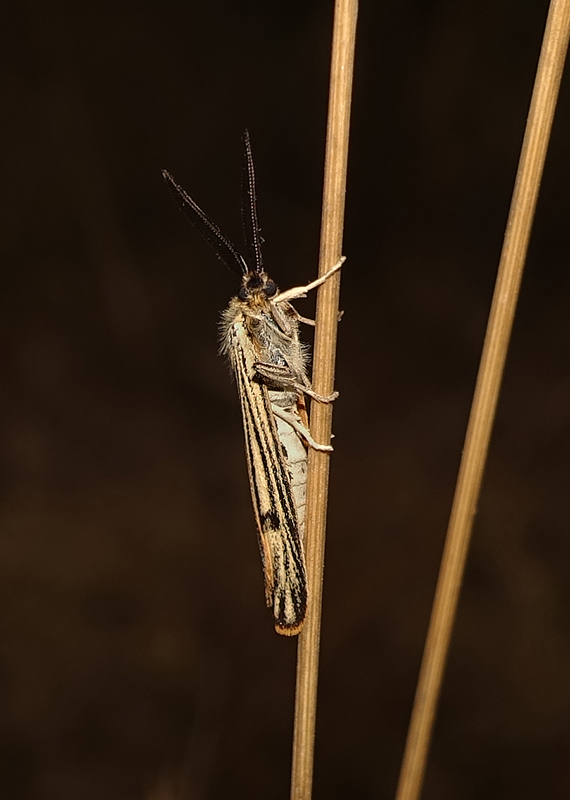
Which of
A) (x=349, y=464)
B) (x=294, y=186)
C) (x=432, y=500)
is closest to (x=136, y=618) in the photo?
(x=349, y=464)

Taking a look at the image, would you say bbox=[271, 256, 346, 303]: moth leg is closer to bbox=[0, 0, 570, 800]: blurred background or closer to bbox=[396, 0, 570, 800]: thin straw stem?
bbox=[396, 0, 570, 800]: thin straw stem

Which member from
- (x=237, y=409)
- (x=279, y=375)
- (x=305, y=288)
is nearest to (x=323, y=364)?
(x=305, y=288)

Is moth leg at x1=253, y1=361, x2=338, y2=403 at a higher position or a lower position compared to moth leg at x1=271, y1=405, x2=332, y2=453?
higher

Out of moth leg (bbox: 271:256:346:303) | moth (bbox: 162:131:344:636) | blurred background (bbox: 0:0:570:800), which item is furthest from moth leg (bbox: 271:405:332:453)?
blurred background (bbox: 0:0:570:800)

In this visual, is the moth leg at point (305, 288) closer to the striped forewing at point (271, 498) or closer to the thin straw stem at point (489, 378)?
the striped forewing at point (271, 498)

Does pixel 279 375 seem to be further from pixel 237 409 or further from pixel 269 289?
pixel 237 409
